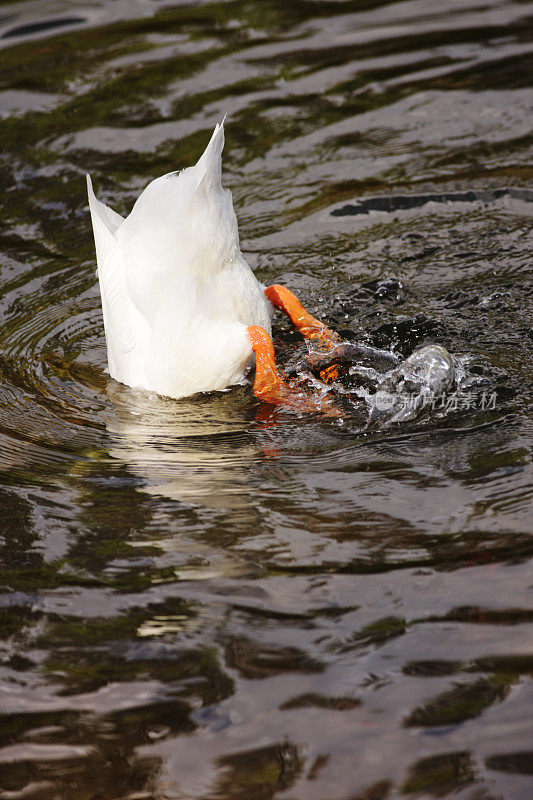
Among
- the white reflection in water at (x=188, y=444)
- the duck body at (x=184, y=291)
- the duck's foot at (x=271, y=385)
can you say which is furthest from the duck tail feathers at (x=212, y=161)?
the white reflection in water at (x=188, y=444)

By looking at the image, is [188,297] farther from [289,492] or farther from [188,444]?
[289,492]

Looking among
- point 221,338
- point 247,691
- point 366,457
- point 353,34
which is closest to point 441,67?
point 353,34

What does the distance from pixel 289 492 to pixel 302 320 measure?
3.46 feet

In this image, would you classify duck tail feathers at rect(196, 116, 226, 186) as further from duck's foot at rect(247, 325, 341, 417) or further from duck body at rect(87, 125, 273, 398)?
duck's foot at rect(247, 325, 341, 417)

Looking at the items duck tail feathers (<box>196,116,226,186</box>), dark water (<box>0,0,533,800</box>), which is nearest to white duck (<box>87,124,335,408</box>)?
duck tail feathers (<box>196,116,226,186</box>)

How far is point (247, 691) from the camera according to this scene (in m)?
2.06

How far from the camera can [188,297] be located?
3.19 meters

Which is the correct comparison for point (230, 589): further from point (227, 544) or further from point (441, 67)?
point (441, 67)

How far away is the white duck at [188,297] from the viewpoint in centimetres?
315

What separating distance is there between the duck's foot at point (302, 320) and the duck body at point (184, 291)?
7.2 inches

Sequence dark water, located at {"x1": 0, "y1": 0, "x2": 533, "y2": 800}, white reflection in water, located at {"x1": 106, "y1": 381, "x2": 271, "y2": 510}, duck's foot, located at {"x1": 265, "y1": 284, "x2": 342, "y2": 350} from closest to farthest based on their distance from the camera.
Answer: dark water, located at {"x1": 0, "y1": 0, "x2": 533, "y2": 800} → white reflection in water, located at {"x1": 106, "y1": 381, "x2": 271, "y2": 510} → duck's foot, located at {"x1": 265, "y1": 284, "x2": 342, "y2": 350}

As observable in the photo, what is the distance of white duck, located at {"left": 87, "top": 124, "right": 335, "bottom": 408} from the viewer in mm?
3148

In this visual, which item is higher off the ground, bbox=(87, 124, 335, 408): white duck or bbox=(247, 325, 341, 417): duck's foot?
bbox=(87, 124, 335, 408): white duck

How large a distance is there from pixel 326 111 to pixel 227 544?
146 inches
